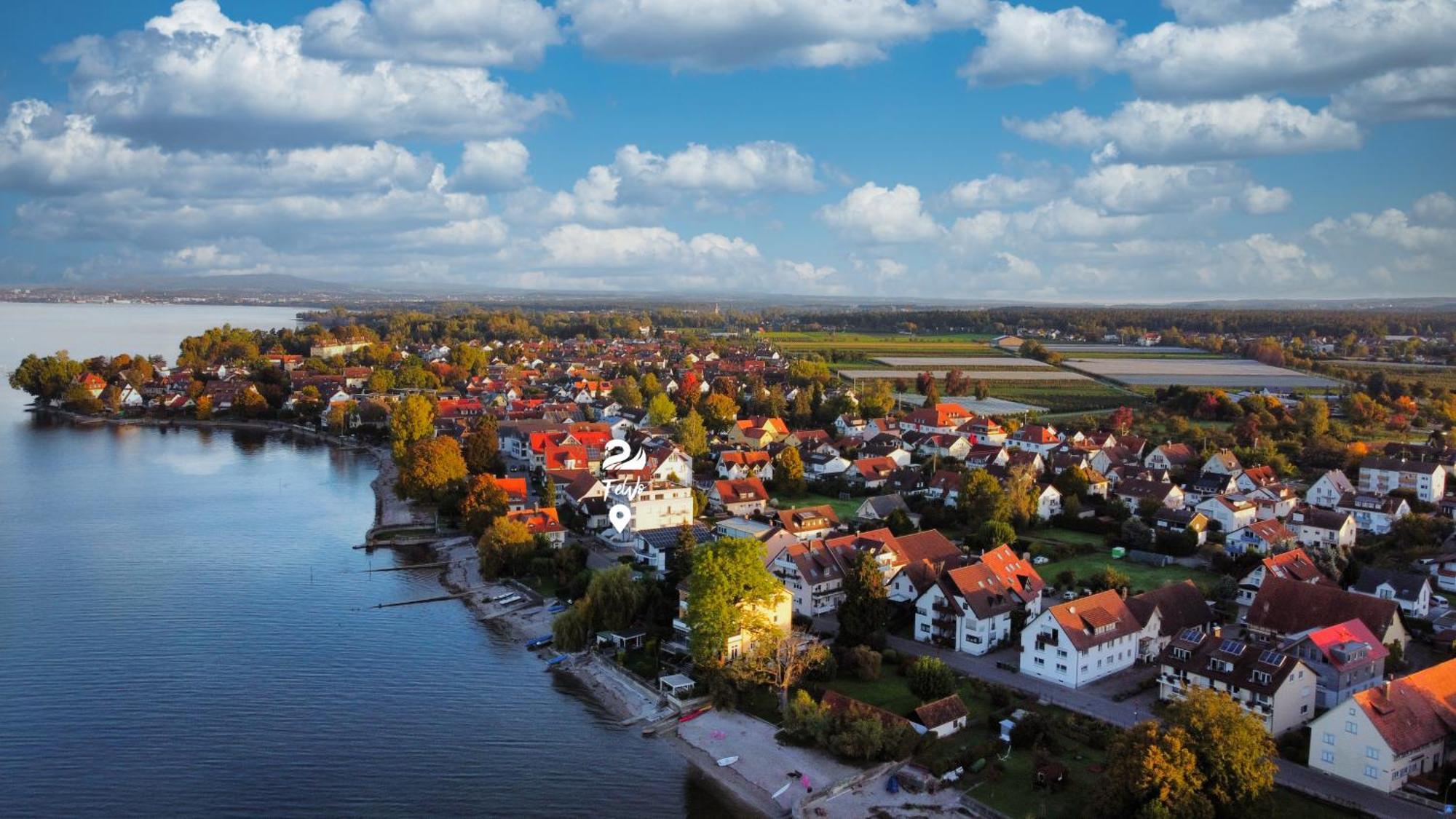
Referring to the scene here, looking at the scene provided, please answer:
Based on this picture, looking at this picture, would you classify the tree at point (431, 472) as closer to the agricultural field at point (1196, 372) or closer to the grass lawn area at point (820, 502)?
the grass lawn area at point (820, 502)

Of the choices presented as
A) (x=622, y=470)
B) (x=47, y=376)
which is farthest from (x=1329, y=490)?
(x=47, y=376)

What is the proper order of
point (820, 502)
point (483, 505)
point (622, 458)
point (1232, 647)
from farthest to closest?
point (622, 458) < point (820, 502) < point (483, 505) < point (1232, 647)

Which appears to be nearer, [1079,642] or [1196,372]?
[1079,642]

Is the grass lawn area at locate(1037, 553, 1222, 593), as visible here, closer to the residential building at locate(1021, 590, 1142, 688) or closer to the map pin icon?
the residential building at locate(1021, 590, 1142, 688)

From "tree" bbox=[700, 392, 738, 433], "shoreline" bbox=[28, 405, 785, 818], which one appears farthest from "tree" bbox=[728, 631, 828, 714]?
"tree" bbox=[700, 392, 738, 433]

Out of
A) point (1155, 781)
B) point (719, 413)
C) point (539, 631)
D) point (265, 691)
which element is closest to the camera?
point (1155, 781)

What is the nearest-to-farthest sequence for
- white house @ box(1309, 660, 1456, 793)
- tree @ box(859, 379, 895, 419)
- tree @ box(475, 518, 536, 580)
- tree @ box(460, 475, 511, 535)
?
white house @ box(1309, 660, 1456, 793), tree @ box(475, 518, 536, 580), tree @ box(460, 475, 511, 535), tree @ box(859, 379, 895, 419)

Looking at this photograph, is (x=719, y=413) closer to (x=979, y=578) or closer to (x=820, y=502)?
(x=820, y=502)
